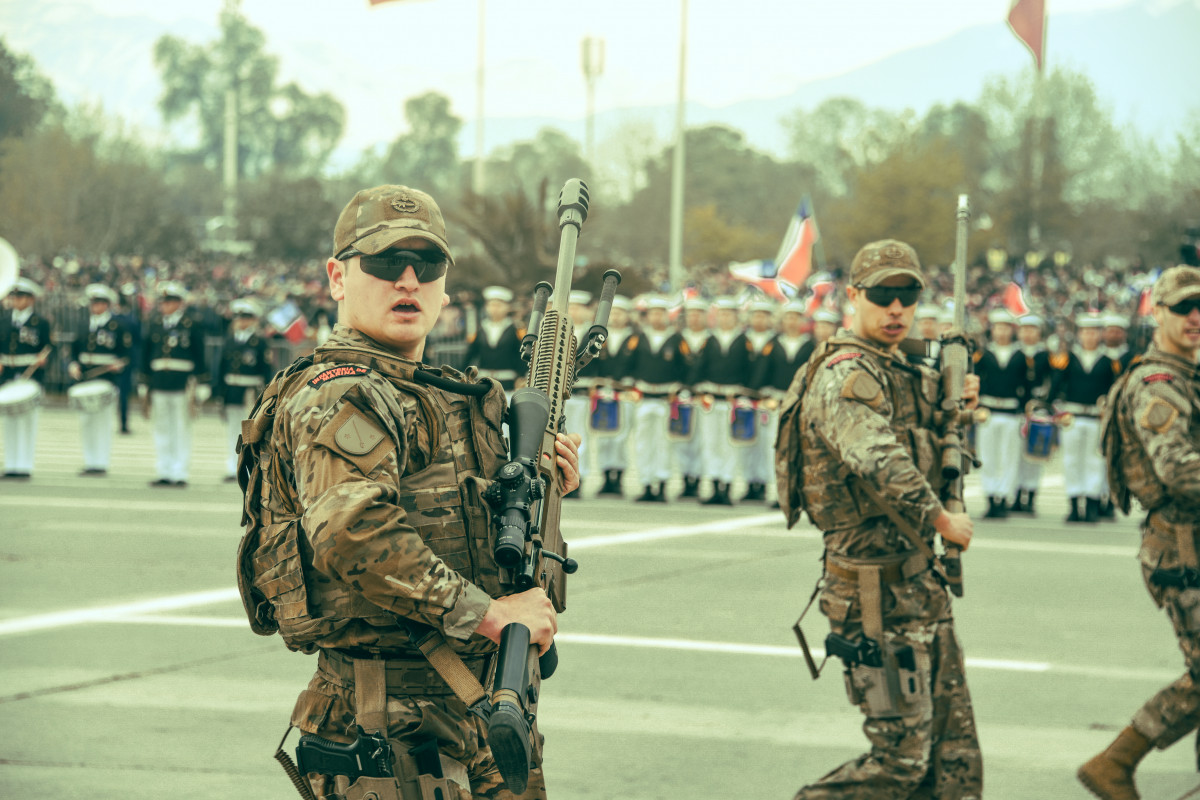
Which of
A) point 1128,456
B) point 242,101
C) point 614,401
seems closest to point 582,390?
point 614,401

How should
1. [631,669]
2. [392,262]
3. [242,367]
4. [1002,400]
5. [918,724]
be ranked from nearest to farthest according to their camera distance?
[392,262]
[918,724]
[631,669]
[1002,400]
[242,367]

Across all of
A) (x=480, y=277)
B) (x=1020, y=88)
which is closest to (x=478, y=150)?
(x=480, y=277)

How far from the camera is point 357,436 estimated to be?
2855 millimetres

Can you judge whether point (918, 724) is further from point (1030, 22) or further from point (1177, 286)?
point (1030, 22)

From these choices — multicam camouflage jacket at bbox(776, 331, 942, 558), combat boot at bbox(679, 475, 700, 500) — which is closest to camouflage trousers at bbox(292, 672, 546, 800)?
multicam camouflage jacket at bbox(776, 331, 942, 558)

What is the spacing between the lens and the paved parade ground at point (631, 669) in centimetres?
569

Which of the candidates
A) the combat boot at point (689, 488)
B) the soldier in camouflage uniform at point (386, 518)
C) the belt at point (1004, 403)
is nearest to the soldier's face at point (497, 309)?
the combat boot at point (689, 488)

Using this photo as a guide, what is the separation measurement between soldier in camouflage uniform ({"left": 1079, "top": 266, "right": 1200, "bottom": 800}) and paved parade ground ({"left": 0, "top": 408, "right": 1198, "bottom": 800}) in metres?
0.37

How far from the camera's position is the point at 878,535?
4789 mm

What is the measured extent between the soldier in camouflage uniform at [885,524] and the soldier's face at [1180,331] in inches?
46.6

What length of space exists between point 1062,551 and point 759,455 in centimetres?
421

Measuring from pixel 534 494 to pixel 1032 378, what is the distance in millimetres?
13556

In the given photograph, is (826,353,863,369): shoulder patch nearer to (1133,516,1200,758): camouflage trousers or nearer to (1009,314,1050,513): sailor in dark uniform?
(1133,516,1200,758): camouflage trousers

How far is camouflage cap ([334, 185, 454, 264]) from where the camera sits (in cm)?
314
